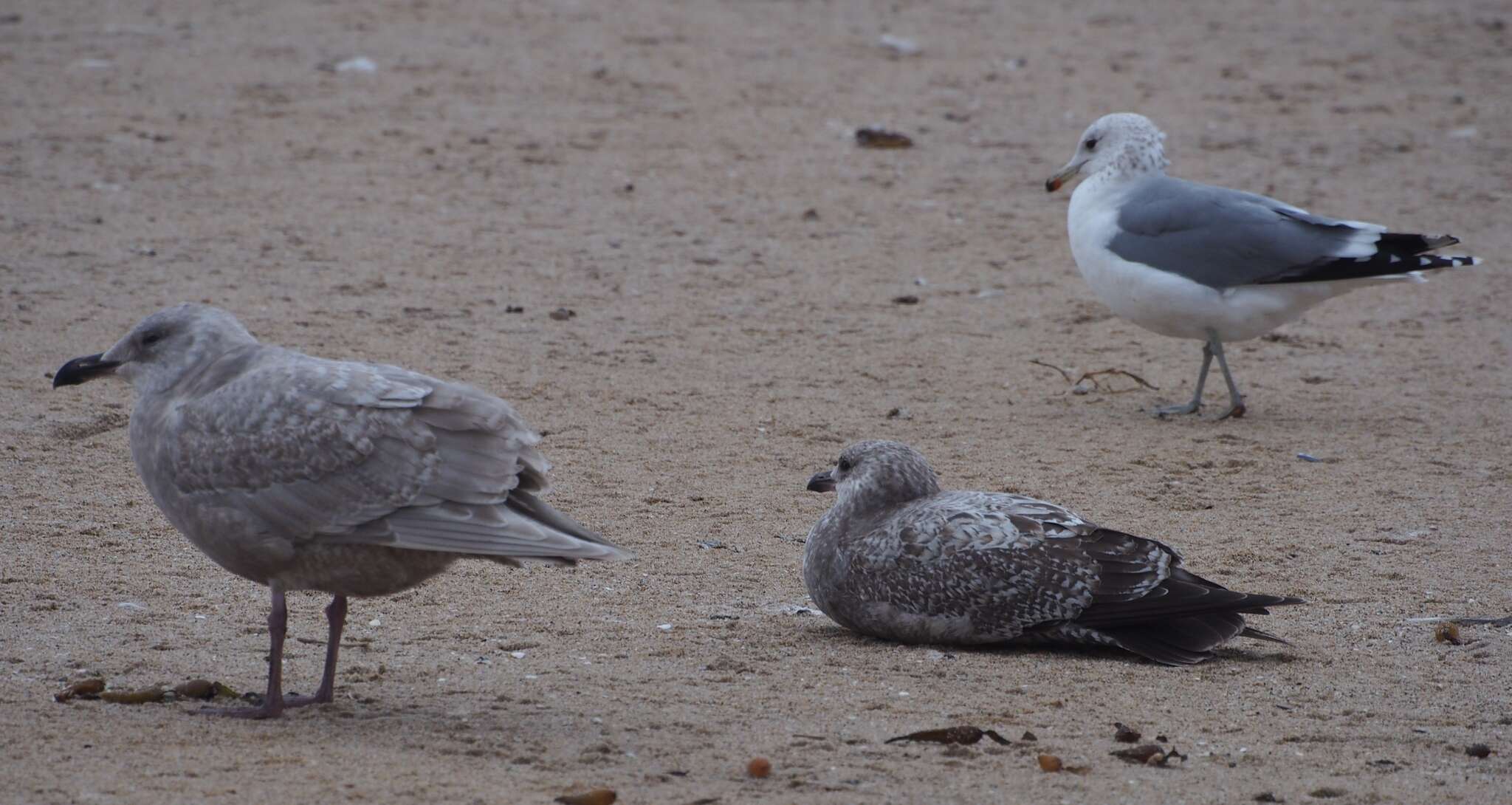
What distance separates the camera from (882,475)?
562 centimetres

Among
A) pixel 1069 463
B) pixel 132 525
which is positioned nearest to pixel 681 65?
pixel 1069 463

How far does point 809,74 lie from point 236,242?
19.5 ft

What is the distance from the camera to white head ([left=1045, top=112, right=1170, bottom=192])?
879 centimetres

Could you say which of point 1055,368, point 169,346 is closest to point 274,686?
point 169,346

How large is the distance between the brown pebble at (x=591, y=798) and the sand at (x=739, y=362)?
4.3 inches

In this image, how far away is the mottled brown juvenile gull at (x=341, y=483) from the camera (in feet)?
14.2

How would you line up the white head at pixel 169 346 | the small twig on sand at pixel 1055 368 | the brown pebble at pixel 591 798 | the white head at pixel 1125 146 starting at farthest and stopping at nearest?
the white head at pixel 1125 146 → the small twig on sand at pixel 1055 368 → the white head at pixel 169 346 → the brown pebble at pixel 591 798

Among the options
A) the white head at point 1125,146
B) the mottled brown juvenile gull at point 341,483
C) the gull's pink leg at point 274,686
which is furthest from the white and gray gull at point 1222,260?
the gull's pink leg at point 274,686

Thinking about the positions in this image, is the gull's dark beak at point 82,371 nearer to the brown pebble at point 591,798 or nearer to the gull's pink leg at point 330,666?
the gull's pink leg at point 330,666

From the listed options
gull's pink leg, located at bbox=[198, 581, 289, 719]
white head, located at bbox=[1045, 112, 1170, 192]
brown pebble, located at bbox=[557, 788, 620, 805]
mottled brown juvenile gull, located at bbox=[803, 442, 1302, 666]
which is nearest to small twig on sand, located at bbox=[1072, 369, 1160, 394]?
white head, located at bbox=[1045, 112, 1170, 192]

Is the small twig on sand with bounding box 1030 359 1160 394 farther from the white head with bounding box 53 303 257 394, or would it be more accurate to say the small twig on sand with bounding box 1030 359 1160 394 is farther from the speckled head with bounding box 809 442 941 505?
the white head with bounding box 53 303 257 394

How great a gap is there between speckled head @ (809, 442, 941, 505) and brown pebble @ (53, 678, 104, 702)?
2442 millimetres

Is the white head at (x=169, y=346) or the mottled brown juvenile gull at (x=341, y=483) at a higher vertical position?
the white head at (x=169, y=346)

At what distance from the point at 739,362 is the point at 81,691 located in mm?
4607
